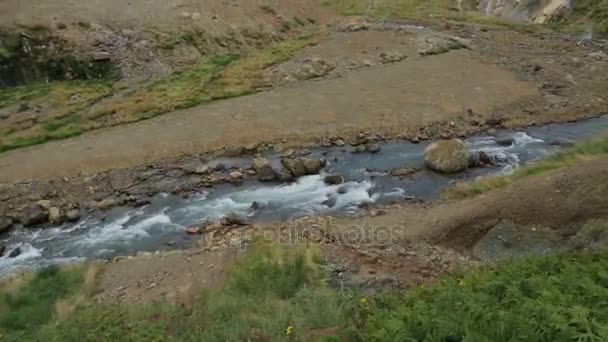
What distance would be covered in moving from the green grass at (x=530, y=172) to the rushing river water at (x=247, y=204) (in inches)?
44.0

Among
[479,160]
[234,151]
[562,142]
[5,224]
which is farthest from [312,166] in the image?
[5,224]

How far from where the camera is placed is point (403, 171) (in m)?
19.5

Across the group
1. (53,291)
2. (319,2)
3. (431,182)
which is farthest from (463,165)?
(319,2)

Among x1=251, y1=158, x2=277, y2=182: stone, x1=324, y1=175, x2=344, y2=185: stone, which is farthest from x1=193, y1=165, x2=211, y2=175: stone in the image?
x1=324, y1=175, x2=344, y2=185: stone

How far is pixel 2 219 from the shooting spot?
18312 millimetres

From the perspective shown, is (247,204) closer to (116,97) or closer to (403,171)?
(403,171)

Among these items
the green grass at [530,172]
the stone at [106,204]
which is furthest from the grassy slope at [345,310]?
the stone at [106,204]

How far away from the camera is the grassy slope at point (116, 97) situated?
24969 millimetres

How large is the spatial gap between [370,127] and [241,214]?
25.5 ft

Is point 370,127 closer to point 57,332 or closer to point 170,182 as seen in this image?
point 170,182

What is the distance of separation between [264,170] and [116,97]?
10.7 meters

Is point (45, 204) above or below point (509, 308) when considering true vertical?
below

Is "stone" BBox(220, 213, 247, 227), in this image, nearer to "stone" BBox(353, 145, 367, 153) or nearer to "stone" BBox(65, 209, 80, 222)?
"stone" BBox(65, 209, 80, 222)

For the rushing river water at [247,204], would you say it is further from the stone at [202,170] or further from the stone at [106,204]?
the stone at [202,170]
